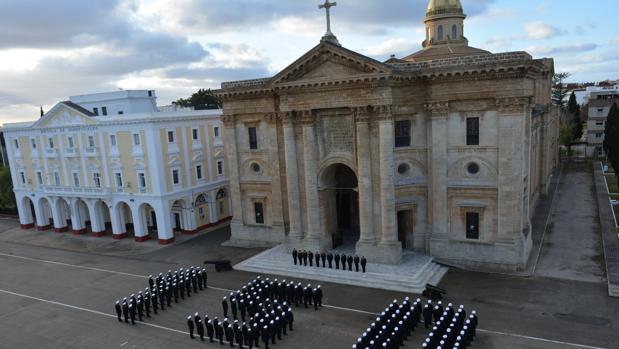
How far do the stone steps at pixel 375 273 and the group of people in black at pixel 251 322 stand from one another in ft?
12.6

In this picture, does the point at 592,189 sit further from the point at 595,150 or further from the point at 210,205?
the point at 210,205

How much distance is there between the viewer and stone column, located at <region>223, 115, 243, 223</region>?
32.7m

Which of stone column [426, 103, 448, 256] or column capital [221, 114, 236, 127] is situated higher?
column capital [221, 114, 236, 127]

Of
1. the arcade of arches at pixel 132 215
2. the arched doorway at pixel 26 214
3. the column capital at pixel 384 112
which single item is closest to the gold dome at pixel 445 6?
the column capital at pixel 384 112

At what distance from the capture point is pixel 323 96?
88.7 ft

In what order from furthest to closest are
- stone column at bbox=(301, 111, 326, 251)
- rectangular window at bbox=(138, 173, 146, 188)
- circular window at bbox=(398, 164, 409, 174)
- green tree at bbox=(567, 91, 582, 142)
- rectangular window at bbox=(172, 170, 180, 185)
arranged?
green tree at bbox=(567, 91, 582, 142) < rectangular window at bbox=(172, 170, 180, 185) < rectangular window at bbox=(138, 173, 146, 188) < stone column at bbox=(301, 111, 326, 251) < circular window at bbox=(398, 164, 409, 174)

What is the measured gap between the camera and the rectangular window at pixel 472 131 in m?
25.4

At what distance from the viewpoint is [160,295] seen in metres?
23.2

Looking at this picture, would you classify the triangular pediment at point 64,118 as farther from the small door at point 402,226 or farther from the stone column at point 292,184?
the small door at point 402,226

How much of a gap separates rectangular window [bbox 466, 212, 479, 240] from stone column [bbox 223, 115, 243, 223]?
16070mm

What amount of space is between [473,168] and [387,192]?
506 cm

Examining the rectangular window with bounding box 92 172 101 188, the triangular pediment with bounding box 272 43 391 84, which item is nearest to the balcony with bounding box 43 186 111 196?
the rectangular window with bounding box 92 172 101 188

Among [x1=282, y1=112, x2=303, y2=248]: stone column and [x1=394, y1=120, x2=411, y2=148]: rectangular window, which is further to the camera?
[x1=282, y1=112, x2=303, y2=248]: stone column

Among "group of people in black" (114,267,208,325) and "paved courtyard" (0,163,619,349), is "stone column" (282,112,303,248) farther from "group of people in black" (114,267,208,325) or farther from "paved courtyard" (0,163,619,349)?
"group of people in black" (114,267,208,325)
